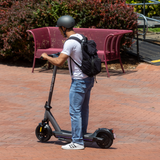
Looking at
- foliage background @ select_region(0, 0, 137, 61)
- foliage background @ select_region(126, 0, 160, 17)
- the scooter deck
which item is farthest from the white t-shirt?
foliage background @ select_region(126, 0, 160, 17)

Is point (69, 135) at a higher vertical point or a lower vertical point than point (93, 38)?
lower

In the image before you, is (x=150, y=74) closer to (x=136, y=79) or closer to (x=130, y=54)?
(x=136, y=79)

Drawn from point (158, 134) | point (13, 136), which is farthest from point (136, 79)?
point (13, 136)

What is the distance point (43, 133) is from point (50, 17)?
6304 millimetres

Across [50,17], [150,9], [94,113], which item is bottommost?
[94,113]

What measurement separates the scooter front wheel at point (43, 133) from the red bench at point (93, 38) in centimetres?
467

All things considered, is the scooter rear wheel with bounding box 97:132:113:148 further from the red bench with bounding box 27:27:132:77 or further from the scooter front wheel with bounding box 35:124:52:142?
the red bench with bounding box 27:27:132:77

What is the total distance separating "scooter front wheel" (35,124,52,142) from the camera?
481cm

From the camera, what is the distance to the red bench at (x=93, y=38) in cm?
948

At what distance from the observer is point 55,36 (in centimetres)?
1055

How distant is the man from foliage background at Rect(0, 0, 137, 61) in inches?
232

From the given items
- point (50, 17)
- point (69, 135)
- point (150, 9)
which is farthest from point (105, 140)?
point (150, 9)

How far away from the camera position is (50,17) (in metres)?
10.6

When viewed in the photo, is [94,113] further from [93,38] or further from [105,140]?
[93,38]
